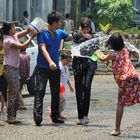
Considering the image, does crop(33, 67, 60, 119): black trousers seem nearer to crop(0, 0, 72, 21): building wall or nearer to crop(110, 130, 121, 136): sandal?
crop(110, 130, 121, 136): sandal

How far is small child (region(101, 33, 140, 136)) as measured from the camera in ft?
32.9

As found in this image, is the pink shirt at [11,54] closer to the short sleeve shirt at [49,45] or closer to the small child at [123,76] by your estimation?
the short sleeve shirt at [49,45]

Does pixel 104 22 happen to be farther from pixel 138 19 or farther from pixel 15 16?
pixel 138 19

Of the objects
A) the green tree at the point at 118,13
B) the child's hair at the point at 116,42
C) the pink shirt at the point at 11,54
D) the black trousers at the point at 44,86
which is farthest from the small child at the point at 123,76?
the green tree at the point at 118,13

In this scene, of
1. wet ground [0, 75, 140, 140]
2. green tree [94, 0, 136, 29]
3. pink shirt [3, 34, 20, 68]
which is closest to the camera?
wet ground [0, 75, 140, 140]

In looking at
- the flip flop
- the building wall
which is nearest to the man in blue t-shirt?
the flip flop

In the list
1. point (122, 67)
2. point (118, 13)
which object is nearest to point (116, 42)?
point (122, 67)

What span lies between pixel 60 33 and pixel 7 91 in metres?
1.33

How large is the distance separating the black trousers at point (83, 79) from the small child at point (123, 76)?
3.25 feet

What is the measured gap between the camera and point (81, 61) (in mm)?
11117

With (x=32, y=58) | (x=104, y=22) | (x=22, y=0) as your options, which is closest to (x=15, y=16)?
(x=22, y=0)

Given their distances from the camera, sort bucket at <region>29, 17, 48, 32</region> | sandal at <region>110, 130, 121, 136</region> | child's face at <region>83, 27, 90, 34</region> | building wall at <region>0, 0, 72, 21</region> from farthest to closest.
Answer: building wall at <region>0, 0, 72, 21</region>
child's face at <region>83, 27, 90, 34</region>
bucket at <region>29, 17, 48, 32</region>
sandal at <region>110, 130, 121, 136</region>

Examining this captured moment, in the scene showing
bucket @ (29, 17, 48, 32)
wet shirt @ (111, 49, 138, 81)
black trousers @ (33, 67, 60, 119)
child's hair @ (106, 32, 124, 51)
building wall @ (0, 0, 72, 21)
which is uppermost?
bucket @ (29, 17, 48, 32)

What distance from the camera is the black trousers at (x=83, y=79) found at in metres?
11.1
